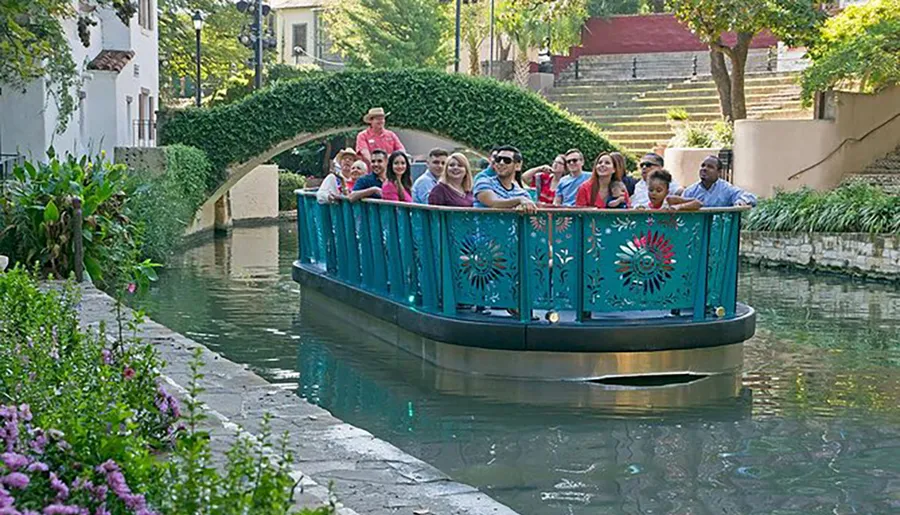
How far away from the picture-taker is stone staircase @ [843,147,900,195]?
25.6m

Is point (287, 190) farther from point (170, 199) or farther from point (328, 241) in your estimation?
point (328, 241)

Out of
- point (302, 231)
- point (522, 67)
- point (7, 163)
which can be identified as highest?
point (522, 67)

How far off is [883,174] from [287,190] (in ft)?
57.1

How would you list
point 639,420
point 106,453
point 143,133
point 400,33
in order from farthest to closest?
point 400,33 → point 143,133 → point 639,420 → point 106,453

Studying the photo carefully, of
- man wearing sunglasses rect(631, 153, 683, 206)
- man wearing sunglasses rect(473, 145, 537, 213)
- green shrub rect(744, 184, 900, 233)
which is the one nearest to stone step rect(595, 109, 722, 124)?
green shrub rect(744, 184, 900, 233)

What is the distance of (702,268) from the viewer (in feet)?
35.0

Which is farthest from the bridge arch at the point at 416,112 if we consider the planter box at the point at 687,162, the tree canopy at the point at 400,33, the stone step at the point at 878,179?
the tree canopy at the point at 400,33

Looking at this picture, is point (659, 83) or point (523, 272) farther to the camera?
point (659, 83)

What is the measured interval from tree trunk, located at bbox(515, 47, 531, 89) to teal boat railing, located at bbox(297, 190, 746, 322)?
109 feet

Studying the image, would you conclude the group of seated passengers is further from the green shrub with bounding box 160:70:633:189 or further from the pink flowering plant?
the green shrub with bounding box 160:70:633:189

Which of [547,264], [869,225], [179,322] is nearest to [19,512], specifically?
[547,264]

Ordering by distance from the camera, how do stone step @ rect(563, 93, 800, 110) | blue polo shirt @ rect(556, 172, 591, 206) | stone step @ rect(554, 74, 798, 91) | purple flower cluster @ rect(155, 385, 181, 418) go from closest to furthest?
purple flower cluster @ rect(155, 385, 181, 418), blue polo shirt @ rect(556, 172, 591, 206), stone step @ rect(563, 93, 800, 110), stone step @ rect(554, 74, 798, 91)

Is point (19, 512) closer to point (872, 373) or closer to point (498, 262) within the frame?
point (498, 262)

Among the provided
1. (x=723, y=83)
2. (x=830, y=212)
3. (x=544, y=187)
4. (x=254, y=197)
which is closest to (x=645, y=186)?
(x=544, y=187)
